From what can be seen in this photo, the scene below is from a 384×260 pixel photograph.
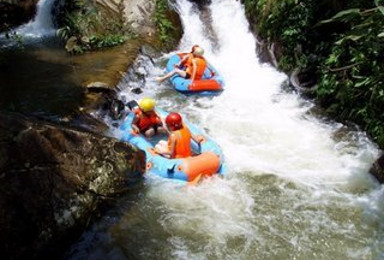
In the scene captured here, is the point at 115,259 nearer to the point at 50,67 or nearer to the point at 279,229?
the point at 279,229

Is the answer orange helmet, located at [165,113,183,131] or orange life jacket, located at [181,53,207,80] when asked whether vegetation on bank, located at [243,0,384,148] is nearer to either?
orange life jacket, located at [181,53,207,80]

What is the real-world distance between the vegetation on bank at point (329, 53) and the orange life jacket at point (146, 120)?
105 inches

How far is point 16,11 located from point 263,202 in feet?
30.8

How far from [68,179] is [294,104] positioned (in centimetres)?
502

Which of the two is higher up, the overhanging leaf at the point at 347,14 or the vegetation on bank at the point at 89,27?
the overhanging leaf at the point at 347,14

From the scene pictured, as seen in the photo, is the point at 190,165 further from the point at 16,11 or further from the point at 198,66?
the point at 16,11

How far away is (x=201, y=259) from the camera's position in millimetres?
4641

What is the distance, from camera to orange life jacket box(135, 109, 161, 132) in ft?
22.5

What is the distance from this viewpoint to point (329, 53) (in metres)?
8.02

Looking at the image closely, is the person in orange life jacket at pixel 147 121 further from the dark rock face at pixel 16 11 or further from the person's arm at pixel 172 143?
the dark rock face at pixel 16 11

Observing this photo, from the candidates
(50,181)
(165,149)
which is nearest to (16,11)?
(165,149)

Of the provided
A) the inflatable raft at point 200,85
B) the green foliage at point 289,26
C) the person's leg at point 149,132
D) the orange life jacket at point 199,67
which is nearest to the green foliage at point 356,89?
the green foliage at point 289,26

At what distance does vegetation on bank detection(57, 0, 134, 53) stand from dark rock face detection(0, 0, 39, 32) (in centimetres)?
119

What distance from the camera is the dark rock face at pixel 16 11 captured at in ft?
37.8
